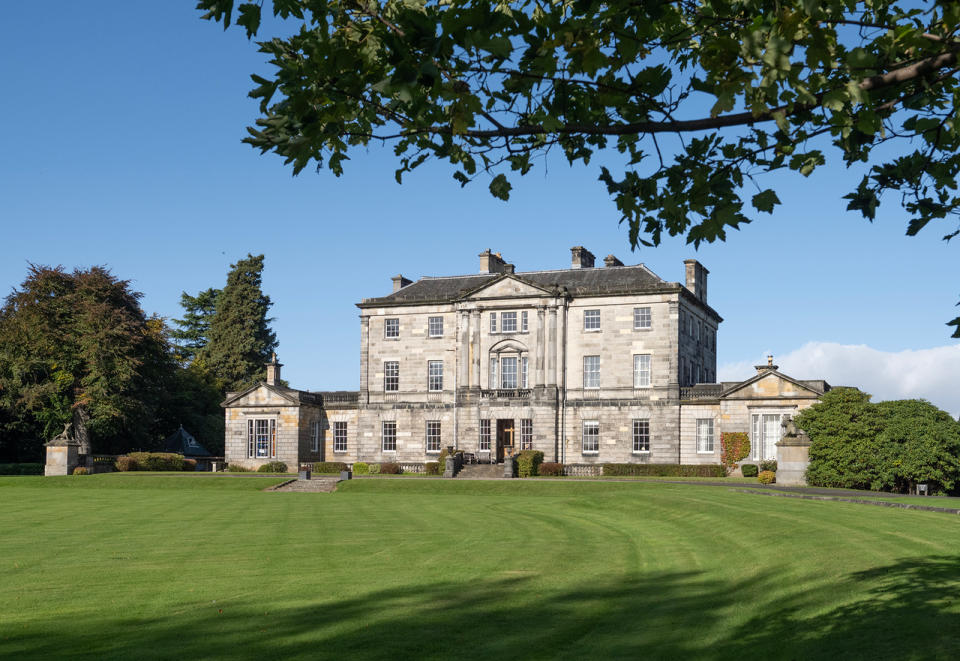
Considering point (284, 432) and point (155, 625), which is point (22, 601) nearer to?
point (155, 625)

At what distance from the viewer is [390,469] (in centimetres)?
5447

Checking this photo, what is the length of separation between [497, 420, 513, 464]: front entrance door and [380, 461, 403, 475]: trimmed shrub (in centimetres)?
574

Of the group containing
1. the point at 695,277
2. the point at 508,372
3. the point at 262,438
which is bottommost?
the point at 262,438

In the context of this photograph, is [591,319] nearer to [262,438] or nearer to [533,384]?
[533,384]

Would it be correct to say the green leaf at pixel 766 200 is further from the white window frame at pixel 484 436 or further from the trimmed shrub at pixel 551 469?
the white window frame at pixel 484 436

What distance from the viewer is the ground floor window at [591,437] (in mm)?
53406

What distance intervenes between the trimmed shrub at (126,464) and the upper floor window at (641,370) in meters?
28.7

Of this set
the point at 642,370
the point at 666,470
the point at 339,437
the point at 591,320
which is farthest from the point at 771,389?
the point at 339,437

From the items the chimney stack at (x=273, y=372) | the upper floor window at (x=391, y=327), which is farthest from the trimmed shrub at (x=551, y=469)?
the chimney stack at (x=273, y=372)

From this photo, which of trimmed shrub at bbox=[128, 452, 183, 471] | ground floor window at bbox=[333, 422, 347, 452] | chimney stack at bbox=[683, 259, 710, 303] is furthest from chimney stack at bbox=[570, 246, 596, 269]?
trimmed shrub at bbox=[128, 452, 183, 471]

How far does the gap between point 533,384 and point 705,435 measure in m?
9.93

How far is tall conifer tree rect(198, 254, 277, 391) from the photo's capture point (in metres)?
80.2

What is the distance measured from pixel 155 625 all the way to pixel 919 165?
9.57 meters

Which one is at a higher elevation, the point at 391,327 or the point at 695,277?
the point at 695,277
